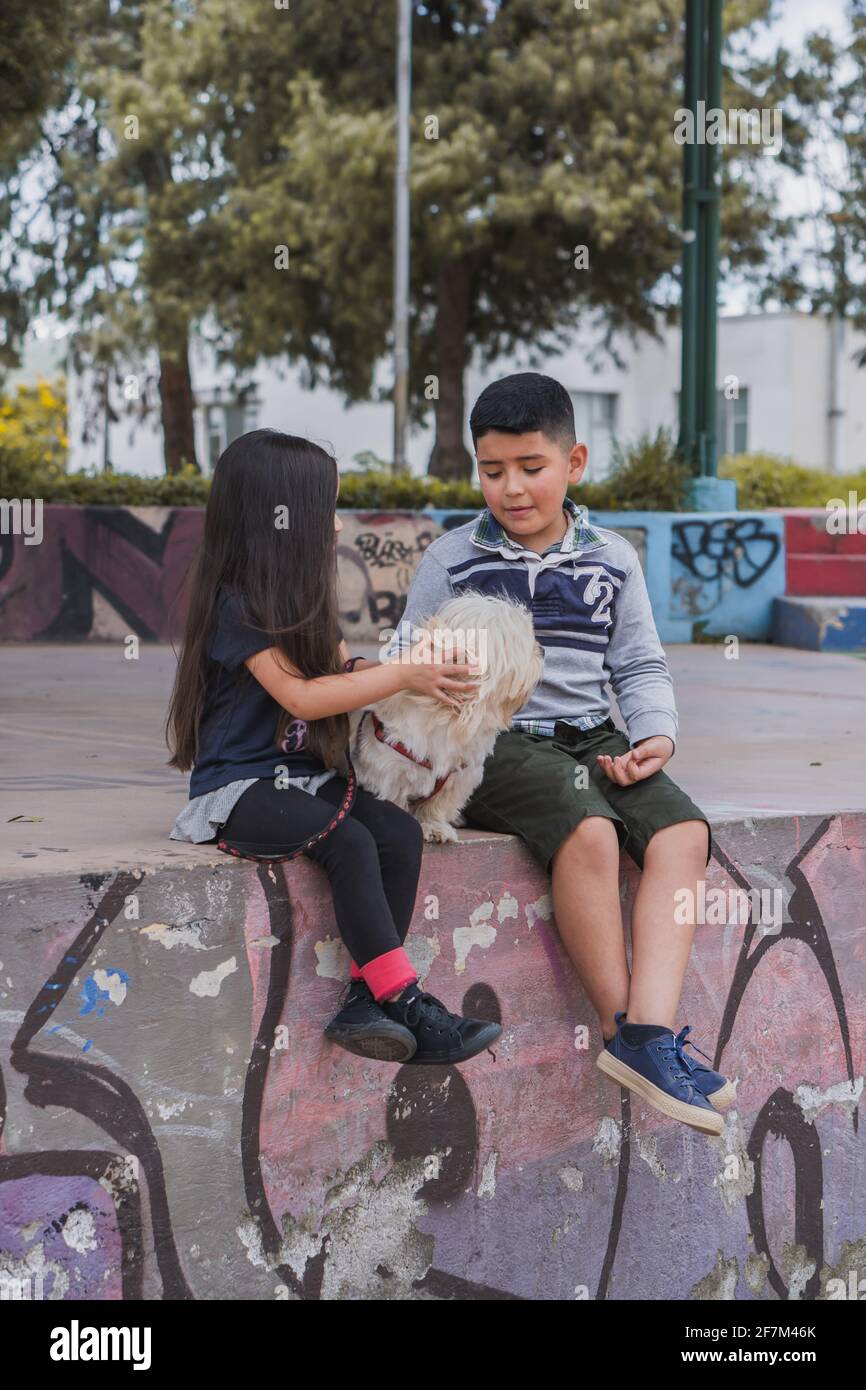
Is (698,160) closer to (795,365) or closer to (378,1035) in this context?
(378,1035)

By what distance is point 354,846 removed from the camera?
3.06m

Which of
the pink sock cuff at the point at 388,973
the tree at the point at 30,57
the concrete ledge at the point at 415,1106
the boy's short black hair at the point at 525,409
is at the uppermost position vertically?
the tree at the point at 30,57

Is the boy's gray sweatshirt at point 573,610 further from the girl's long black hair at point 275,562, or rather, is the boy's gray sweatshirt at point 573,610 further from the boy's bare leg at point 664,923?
the girl's long black hair at point 275,562

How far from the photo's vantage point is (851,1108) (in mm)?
4191

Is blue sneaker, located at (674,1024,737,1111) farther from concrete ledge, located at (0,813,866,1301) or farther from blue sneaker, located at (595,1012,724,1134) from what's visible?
concrete ledge, located at (0,813,866,1301)

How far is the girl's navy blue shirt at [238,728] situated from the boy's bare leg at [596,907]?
0.63m

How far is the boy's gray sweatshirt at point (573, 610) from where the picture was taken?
11.7ft

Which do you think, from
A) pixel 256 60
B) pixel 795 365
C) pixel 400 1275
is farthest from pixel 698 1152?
pixel 795 365

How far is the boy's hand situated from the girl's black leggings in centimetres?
54

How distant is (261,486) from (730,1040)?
1945mm

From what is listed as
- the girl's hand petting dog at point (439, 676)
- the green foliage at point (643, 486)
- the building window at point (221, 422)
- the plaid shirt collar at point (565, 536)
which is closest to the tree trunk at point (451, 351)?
the green foliage at point (643, 486)

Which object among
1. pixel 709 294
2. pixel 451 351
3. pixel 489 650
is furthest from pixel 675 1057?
pixel 451 351

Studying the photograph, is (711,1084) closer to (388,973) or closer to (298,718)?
(388,973)

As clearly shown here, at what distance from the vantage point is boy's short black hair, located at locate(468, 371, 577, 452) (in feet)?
11.3
